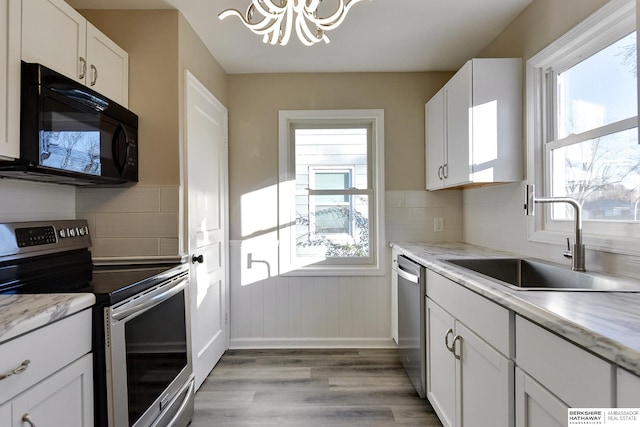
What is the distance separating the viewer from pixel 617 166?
1460mm

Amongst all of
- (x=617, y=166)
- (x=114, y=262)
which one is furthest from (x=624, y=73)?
(x=114, y=262)

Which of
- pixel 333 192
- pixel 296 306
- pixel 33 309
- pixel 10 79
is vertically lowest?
pixel 296 306

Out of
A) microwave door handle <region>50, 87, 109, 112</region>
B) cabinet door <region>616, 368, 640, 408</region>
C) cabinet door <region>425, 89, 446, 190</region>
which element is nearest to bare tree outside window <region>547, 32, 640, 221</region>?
cabinet door <region>425, 89, 446, 190</region>

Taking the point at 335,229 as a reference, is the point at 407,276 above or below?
below

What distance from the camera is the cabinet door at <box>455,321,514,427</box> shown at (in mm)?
1110

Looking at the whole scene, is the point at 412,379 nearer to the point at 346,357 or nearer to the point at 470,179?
the point at 346,357

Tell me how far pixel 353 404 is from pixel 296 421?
37 centimetres

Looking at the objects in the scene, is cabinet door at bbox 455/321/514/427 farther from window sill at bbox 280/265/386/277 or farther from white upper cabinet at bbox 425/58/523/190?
window sill at bbox 280/265/386/277

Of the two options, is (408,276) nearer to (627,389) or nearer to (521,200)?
(521,200)

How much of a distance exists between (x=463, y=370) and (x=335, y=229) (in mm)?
1695

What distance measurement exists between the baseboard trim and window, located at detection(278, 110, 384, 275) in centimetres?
62

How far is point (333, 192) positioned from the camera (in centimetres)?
296

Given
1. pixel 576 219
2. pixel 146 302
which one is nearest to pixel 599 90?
pixel 576 219

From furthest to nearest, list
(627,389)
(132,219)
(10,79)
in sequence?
(132,219) < (10,79) < (627,389)
